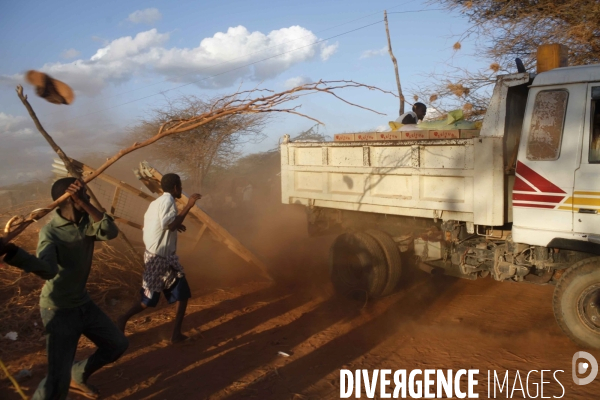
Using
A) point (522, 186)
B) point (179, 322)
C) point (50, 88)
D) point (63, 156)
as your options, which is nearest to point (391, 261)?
point (522, 186)

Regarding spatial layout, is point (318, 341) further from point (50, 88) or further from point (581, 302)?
point (50, 88)

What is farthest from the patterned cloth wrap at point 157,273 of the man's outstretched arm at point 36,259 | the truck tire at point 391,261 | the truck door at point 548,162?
the truck door at point 548,162

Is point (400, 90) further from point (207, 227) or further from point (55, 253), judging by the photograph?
point (55, 253)

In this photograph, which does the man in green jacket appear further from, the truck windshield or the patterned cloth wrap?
the truck windshield

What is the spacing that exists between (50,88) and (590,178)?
4.59 metres

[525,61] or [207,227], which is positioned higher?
[525,61]

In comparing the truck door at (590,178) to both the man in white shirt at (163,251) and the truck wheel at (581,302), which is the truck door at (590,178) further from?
the man in white shirt at (163,251)

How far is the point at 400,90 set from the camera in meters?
14.6

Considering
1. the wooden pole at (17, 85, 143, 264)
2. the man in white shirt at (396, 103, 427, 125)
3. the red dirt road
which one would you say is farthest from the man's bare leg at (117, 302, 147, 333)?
the man in white shirt at (396, 103, 427, 125)

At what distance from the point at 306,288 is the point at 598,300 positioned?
3848 mm

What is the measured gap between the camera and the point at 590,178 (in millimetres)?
4477

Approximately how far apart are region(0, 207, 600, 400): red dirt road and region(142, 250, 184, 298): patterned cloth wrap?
67 cm

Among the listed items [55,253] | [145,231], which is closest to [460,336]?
[145,231]

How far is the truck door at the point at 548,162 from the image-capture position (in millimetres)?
4617
